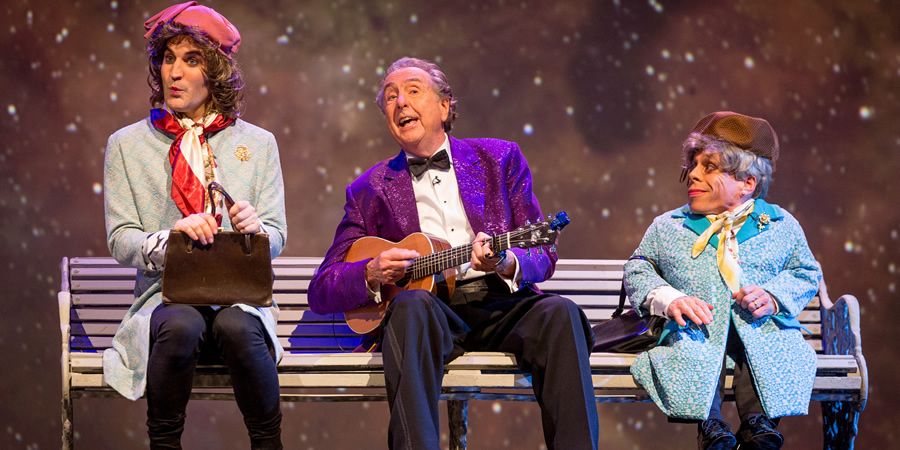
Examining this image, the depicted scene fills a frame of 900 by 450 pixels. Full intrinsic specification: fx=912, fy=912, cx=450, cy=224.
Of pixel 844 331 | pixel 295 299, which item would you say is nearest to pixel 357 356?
pixel 295 299

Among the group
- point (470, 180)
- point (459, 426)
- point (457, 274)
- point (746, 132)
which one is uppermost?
point (746, 132)

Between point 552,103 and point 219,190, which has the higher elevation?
point 552,103

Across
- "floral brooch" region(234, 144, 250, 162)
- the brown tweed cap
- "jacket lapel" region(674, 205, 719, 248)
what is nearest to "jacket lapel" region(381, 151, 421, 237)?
"floral brooch" region(234, 144, 250, 162)

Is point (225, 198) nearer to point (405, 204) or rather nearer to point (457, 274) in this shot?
point (405, 204)

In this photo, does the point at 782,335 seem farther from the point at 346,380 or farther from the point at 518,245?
the point at 346,380

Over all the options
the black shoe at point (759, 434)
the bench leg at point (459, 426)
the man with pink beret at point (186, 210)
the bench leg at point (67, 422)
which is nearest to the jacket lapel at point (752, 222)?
the black shoe at point (759, 434)

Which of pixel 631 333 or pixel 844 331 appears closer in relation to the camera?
pixel 631 333

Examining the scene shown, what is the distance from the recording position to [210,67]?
3.67m

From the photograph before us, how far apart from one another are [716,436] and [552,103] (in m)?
2.13

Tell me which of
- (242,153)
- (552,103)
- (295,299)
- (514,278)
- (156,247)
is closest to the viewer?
(156,247)

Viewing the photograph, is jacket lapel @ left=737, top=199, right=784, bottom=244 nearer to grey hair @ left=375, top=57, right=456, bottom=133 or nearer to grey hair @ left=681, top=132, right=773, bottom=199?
grey hair @ left=681, top=132, right=773, bottom=199

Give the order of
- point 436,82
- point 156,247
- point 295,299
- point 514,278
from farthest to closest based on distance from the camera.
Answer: point 295,299, point 436,82, point 514,278, point 156,247

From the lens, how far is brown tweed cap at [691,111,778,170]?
12.1 ft

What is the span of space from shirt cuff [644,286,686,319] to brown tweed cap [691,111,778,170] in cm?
68
